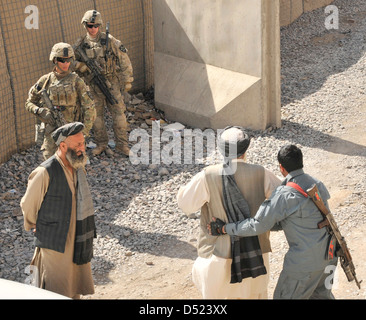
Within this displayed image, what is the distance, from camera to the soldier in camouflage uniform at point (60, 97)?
725 centimetres

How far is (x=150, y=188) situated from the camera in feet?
A: 27.0

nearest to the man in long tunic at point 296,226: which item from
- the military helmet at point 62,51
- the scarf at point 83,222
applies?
the scarf at point 83,222

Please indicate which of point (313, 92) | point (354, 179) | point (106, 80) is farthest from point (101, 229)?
point (313, 92)

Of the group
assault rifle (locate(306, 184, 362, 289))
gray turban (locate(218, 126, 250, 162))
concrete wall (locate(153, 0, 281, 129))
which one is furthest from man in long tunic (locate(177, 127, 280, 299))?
concrete wall (locate(153, 0, 281, 129))

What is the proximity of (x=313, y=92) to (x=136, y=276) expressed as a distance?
17.0 feet

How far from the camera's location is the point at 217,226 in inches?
188

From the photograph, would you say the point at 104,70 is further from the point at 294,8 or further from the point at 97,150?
the point at 294,8

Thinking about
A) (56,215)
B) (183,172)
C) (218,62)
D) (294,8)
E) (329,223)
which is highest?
(329,223)

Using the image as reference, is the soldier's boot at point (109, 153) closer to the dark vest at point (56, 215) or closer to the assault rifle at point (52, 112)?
the assault rifle at point (52, 112)

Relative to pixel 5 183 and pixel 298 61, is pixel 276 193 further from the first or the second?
pixel 298 61

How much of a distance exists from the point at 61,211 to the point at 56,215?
0.05m

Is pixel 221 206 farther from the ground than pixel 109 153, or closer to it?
farther from the ground

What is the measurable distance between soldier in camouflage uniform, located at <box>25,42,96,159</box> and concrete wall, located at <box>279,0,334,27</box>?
725 cm

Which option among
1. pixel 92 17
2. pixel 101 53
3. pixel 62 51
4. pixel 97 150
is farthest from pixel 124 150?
pixel 62 51
